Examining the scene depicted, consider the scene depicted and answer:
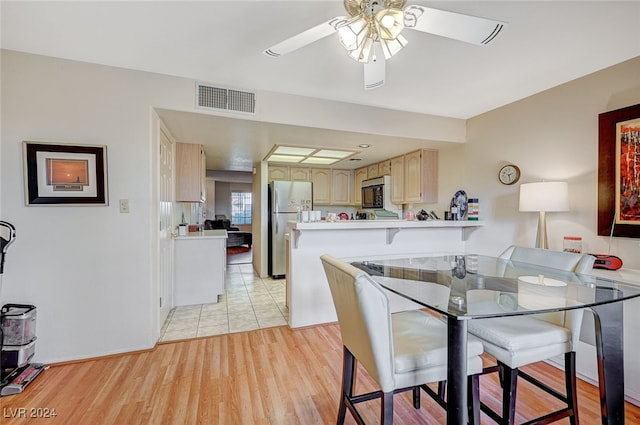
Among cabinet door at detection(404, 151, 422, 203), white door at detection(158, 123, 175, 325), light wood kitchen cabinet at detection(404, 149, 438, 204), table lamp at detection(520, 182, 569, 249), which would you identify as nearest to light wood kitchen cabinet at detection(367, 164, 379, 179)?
cabinet door at detection(404, 151, 422, 203)

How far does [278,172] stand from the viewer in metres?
5.00

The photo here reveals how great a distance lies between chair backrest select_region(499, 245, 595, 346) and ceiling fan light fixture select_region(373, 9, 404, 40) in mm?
1547

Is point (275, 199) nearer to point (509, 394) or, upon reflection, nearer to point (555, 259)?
point (555, 259)

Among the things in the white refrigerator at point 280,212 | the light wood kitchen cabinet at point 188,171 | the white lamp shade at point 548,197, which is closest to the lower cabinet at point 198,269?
the light wood kitchen cabinet at point 188,171

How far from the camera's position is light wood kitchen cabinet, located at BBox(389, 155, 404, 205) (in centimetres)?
421

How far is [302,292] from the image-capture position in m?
2.78

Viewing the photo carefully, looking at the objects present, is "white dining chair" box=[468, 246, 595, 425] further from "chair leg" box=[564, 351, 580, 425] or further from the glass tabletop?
the glass tabletop

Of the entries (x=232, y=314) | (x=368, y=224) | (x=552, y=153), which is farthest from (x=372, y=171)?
(x=232, y=314)

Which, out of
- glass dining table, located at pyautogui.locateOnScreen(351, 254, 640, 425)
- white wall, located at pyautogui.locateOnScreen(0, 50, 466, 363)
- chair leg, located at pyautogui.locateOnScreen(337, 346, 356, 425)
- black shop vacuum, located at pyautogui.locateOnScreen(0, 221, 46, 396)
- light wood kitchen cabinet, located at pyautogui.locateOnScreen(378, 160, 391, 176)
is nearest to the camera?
glass dining table, located at pyautogui.locateOnScreen(351, 254, 640, 425)

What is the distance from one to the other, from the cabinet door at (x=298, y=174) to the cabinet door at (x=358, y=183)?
1.00 meters

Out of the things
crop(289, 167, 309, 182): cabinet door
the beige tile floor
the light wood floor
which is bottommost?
the light wood floor

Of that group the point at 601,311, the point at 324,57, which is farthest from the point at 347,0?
the point at 601,311

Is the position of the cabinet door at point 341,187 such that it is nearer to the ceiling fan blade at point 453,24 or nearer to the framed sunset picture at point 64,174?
the framed sunset picture at point 64,174

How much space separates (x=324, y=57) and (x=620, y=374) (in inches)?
96.2
